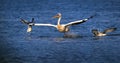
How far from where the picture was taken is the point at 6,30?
3381 cm

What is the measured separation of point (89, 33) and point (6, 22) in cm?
778

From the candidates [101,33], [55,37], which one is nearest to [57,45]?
[55,37]

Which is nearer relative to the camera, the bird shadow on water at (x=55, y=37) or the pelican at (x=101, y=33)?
the bird shadow on water at (x=55, y=37)

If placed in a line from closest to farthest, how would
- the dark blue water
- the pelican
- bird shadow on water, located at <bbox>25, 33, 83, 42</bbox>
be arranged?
the dark blue water
bird shadow on water, located at <bbox>25, 33, 83, 42</bbox>
the pelican

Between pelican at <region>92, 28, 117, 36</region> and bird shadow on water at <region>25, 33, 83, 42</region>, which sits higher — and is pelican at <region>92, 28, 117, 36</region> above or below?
above

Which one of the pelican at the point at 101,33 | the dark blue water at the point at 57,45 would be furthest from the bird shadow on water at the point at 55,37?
the pelican at the point at 101,33

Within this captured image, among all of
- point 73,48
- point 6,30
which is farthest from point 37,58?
point 6,30

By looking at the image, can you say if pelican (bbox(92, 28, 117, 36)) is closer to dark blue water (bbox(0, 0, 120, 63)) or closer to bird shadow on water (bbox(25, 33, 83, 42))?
dark blue water (bbox(0, 0, 120, 63))

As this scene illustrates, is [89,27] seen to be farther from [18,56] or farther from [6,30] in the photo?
[18,56]

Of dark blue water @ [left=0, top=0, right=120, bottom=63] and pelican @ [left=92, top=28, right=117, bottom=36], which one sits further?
pelican @ [left=92, top=28, right=117, bottom=36]

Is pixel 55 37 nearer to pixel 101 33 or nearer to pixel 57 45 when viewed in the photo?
pixel 101 33

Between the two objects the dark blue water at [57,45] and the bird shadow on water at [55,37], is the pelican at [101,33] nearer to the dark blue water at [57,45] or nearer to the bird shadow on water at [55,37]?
the dark blue water at [57,45]

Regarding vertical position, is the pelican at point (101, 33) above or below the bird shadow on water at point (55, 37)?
above

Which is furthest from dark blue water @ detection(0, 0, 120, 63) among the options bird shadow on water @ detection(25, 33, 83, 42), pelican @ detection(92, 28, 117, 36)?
pelican @ detection(92, 28, 117, 36)
